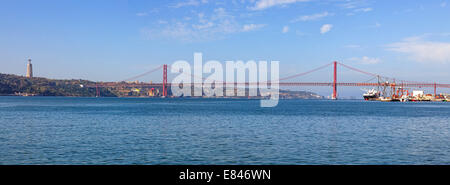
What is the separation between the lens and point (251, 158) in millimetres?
13883

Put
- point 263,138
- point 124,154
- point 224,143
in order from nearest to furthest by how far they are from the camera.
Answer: point 124,154
point 224,143
point 263,138

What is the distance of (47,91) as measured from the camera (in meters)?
198

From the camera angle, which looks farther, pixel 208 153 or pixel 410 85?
pixel 410 85
